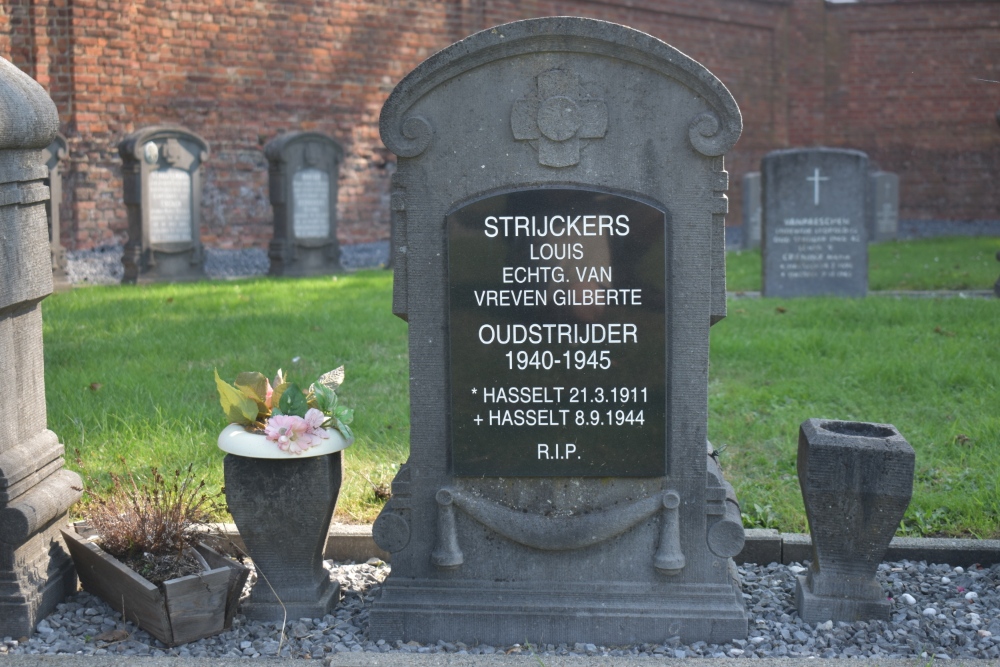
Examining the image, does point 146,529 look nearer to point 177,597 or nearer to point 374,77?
point 177,597

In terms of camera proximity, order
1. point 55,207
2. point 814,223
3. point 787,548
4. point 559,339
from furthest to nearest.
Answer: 1. point 55,207
2. point 814,223
3. point 787,548
4. point 559,339

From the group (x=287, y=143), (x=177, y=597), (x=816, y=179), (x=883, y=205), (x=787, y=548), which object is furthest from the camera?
(x=883, y=205)

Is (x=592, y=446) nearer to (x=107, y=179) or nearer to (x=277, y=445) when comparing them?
(x=277, y=445)

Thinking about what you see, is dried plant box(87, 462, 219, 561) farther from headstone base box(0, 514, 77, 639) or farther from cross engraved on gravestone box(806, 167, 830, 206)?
cross engraved on gravestone box(806, 167, 830, 206)

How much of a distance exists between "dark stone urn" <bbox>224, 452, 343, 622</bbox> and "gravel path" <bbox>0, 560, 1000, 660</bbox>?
0.24ft

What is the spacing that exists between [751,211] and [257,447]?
17.0 meters

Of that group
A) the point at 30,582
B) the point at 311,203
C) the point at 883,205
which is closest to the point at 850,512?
the point at 30,582

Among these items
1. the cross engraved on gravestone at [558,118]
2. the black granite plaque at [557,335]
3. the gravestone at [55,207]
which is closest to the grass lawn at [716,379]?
the black granite plaque at [557,335]

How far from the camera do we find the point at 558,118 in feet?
11.1

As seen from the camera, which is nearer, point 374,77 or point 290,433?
point 290,433

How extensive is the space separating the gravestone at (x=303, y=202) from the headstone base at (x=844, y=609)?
11198mm

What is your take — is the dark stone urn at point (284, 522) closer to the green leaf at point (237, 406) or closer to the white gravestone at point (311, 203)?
the green leaf at point (237, 406)

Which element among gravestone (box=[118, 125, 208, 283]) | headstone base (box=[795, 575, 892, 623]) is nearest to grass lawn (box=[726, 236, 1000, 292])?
gravestone (box=[118, 125, 208, 283])

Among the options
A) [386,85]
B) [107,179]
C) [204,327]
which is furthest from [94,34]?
[204,327]
